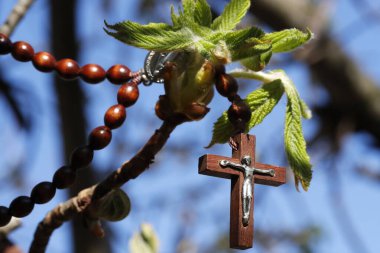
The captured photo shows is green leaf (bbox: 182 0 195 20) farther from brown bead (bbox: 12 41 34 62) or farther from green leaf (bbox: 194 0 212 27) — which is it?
brown bead (bbox: 12 41 34 62)

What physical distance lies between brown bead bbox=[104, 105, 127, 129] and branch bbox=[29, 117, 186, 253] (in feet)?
0.12

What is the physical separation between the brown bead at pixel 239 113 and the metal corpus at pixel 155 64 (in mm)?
63

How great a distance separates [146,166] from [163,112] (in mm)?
48

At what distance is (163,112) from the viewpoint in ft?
1.97

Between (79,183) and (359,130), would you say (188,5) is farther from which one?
(359,130)

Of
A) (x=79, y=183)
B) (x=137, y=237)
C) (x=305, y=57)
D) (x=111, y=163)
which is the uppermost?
(x=305, y=57)

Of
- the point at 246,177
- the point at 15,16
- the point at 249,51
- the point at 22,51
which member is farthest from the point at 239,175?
the point at 15,16

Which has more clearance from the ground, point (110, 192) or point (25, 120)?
point (25, 120)

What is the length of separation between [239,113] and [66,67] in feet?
0.56

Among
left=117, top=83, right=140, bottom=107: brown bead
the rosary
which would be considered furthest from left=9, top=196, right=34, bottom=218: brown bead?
left=117, top=83, right=140, bottom=107: brown bead

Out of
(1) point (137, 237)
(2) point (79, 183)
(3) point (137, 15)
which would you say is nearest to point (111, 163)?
(3) point (137, 15)

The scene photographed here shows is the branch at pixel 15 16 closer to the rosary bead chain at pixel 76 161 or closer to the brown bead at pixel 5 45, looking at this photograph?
the brown bead at pixel 5 45

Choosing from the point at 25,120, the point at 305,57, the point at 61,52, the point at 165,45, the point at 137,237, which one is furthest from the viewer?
the point at 305,57

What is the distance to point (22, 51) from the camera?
0.68m
